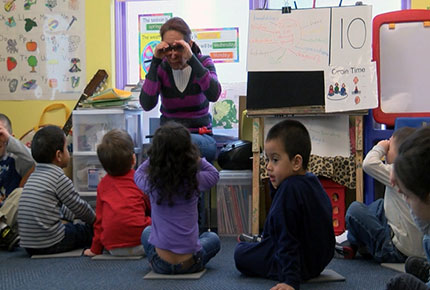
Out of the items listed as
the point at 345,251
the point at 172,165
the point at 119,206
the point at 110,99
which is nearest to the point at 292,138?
the point at 172,165

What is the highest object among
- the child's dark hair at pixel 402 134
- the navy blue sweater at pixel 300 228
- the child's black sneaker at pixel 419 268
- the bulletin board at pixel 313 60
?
the bulletin board at pixel 313 60

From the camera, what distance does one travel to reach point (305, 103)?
2996mm

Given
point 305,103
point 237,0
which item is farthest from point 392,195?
point 237,0

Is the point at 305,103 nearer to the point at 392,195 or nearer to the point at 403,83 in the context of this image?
the point at 403,83

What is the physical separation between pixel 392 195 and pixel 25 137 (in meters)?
2.62

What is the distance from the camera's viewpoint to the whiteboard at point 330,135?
10.1 feet

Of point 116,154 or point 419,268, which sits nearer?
point 419,268

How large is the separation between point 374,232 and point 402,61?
1241 mm

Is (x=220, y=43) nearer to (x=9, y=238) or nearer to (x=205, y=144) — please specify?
(x=205, y=144)

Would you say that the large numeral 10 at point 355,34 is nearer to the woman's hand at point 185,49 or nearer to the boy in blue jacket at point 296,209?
the woman's hand at point 185,49

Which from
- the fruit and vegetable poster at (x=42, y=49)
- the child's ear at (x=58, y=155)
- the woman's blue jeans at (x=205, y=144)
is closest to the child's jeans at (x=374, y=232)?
the woman's blue jeans at (x=205, y=144)

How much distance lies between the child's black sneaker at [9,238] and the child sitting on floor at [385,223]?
1637 mm

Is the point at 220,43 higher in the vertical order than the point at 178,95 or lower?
higher

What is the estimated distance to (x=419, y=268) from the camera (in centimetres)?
186
